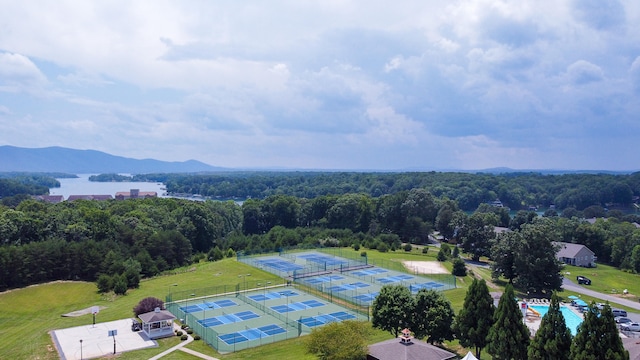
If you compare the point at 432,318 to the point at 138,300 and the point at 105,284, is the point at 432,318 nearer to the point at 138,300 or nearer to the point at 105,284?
the point at 138,300

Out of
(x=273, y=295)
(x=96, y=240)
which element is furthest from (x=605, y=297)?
(x=96, y=240)

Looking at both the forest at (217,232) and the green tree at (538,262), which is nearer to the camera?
the green tree at (538,262)

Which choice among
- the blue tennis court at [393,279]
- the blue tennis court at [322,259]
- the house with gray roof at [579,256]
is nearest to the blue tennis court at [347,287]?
the blue tennis court at [393,279]

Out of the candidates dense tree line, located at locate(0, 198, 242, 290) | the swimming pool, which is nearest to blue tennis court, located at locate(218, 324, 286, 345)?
dense tree line, located at locate(0, 198, 242, 290)

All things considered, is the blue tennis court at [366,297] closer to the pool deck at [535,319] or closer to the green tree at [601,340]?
the pool deck at [535,319]

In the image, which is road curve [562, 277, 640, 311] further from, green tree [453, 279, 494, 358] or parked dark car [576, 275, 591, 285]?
green tree [453, 279, 494, 358]
